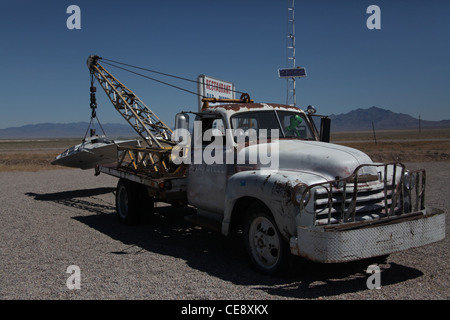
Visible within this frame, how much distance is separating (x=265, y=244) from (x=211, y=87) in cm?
601

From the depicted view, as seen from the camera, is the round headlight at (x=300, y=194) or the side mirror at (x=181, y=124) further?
the side mirror at (x=181, y=124)

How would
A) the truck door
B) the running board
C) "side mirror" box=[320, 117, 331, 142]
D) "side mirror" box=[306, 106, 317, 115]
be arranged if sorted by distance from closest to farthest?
the running board → the truck door → "side mirror" box=[320, 117, 331, 142] → "side mirror" box=[306, 106, 317, 115]

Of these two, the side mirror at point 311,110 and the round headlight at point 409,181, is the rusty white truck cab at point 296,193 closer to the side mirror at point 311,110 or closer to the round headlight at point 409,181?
the round headlight at point 409,181

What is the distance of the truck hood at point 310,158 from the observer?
480 cm

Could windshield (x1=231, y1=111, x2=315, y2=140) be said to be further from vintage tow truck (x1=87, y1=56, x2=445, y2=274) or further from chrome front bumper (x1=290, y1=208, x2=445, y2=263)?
chrome front bumper (x1=290, y1=208, x2=445, y2=263)

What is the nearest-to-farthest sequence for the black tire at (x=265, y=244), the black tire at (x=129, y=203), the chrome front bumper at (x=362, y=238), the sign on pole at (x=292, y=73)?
the chrome front bumper at (x=362, y=238), the black tire at (x=265, y=244), the black tire at (x=129, y=203), the sign on pole at (x=292, y=73)

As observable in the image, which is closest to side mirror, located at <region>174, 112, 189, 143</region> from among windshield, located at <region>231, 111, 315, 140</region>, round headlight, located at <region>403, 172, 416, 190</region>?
windshield, located at <region>231, 111, 315, 140</region>

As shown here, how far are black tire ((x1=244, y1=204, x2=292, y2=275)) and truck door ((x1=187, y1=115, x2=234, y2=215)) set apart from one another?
0.83m

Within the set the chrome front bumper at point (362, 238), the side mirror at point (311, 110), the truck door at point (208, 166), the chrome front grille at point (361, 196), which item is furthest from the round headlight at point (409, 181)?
the truck door at point (208, 166)

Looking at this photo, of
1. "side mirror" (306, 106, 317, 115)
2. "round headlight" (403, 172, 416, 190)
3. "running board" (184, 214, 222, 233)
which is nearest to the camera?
"round headlight" (403, 172, 416, 190)

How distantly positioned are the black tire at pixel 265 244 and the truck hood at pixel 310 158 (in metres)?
0.66

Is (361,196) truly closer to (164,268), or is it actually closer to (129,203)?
(164,268)

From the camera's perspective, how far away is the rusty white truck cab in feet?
14.3
